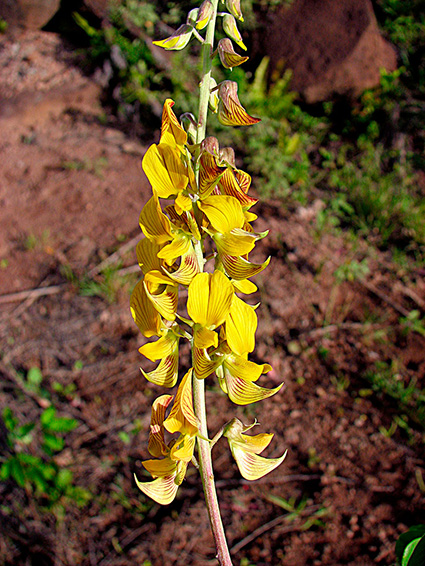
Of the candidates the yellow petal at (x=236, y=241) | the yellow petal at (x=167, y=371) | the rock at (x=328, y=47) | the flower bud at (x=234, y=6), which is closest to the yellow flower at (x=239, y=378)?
the yellow petal at (x=167, y=371)

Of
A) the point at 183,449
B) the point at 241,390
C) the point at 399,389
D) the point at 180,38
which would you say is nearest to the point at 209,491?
the point at 183,449

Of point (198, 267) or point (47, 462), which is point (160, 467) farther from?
point (47, 462)

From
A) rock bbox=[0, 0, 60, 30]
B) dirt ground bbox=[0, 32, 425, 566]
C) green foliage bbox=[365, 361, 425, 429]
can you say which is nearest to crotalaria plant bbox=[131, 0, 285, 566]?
dirt ground bbox=[0, 32, 425, 566]

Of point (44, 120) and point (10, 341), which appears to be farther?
point (44, 120)

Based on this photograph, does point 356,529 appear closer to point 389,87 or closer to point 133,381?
point 133,381

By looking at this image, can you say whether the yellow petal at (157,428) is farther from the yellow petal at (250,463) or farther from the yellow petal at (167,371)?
the yellow petal at (250,463)

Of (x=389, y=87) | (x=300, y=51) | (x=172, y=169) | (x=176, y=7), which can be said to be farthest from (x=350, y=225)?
(x=176, y=7)
